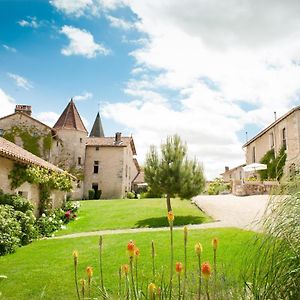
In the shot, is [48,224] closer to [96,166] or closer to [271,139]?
[271,139]

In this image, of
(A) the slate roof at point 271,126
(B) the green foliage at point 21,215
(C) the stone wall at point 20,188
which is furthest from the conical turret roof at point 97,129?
(B) the green foliage at point 21,215

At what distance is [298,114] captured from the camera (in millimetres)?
26875

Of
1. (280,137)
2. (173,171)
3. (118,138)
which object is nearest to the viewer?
(173,171)

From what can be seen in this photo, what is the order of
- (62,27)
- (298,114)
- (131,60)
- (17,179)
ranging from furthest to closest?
(298,114)
(17,179)
(131,60)
(62,27)

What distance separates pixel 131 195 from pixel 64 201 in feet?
62.1

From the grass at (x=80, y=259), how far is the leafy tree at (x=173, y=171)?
450cm

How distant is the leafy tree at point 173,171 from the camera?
54.8 feet

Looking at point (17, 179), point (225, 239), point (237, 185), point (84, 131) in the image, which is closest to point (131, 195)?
point (84, 131)

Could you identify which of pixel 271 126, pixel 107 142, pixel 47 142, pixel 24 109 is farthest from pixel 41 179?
pixel 107 142

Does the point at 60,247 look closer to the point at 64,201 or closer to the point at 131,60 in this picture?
the point at 131,60

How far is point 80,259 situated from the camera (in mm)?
9148

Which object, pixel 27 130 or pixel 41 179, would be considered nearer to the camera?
pixel 41 179

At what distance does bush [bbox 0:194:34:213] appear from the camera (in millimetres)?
13142

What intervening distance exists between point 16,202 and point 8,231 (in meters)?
2.11
